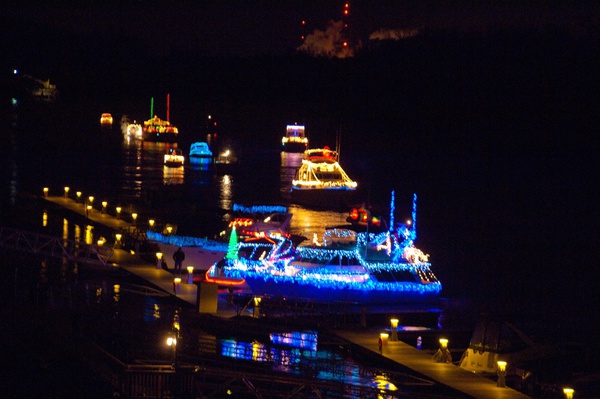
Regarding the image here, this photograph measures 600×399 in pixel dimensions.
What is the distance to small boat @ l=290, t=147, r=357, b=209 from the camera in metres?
50.2

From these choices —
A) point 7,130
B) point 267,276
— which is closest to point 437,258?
point 267,276

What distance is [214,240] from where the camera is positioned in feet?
96.2

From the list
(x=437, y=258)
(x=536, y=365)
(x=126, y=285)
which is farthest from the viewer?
(x=437, y=258)

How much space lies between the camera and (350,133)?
Answer: 365 ft

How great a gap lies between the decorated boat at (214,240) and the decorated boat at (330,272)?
1344mm

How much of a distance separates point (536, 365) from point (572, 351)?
1.48 m

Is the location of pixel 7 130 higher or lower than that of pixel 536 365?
higher

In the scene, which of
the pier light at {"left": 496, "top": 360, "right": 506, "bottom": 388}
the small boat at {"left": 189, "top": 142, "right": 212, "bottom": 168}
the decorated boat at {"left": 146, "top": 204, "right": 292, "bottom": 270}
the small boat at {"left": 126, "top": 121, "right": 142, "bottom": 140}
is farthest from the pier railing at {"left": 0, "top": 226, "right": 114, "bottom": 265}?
the small boat at {"left": 126, "top": 121, "right": 142, "bottom": 140}

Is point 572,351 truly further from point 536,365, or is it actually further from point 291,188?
point 291,188

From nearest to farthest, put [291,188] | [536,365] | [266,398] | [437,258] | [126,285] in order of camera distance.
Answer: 1. [266,398]
2. [536,365]
3. [126,285]
4. [437,258]
5. [291,188]

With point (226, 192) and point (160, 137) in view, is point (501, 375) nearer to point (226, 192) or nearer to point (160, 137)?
point (226, 192)

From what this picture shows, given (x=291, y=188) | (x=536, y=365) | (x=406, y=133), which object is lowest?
(x=536, y=365)

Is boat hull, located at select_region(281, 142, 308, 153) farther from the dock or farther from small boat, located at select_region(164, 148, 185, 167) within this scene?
the dock

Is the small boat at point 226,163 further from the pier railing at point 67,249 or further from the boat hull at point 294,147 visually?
the pier railing at point 67,249
